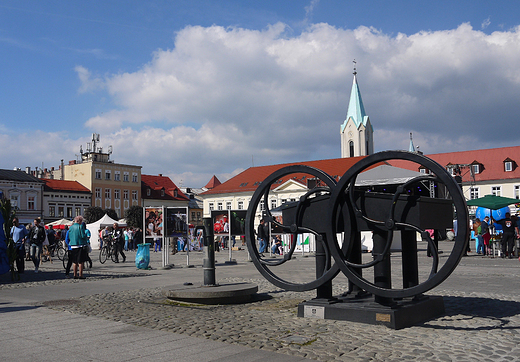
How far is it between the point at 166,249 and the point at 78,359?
15726mm

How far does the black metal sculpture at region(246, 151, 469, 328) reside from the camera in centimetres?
653

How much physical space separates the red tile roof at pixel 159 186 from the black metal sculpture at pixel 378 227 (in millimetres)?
91437

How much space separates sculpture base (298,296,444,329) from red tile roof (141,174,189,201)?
91.6 metres

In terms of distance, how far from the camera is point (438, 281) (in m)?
6.35

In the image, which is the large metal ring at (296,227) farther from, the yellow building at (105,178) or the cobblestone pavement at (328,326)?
the yellow building at (105,178)

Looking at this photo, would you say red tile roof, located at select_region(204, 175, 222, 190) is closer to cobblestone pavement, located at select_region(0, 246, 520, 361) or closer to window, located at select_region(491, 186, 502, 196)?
window, located at select_region(491, 186, 502, 196)

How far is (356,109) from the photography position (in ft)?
352

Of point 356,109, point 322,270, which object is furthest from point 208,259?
point 356,109

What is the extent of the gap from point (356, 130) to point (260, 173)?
86.8ft

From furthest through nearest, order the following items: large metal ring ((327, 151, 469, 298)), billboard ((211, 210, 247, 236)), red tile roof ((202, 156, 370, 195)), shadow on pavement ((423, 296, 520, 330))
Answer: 1. red tile roof ((202, 156, 370, 195))
2. billboard ((211, 210, 247, 236))
3. shadow on pavement ((423, 296, 520, 330))
4. large metal ring ((327, 151, 469, 298))

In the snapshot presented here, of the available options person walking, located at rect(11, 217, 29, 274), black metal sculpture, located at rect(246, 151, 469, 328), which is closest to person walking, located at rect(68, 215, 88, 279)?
person walking, located at rect(11, 217, 29, 274)


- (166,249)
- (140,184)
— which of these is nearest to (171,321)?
(166,249)

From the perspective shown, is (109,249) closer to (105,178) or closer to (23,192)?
(23,192)

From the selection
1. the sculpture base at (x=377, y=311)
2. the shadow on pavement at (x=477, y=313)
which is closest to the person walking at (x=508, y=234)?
the shadow on pavement at (x=477, y=313)
